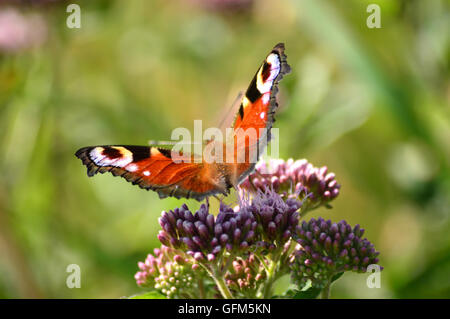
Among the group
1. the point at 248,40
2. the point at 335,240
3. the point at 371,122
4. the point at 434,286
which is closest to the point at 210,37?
the point at 248,40

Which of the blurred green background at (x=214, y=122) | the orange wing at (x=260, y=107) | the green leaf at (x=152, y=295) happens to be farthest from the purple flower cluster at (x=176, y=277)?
the blurred green background at (x=214, y=122)

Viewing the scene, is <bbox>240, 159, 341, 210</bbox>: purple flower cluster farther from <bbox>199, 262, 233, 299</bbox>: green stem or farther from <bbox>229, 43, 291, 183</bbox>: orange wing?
<bbox>199, 262, 233, 299</bbox>: green stem

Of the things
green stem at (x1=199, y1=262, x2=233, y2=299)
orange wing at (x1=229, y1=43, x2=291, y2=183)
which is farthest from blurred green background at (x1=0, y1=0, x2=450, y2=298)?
green stem at (x1=199, y1=262, x2=233, y2=299)

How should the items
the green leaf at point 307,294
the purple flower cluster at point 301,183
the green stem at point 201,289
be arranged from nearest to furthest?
1. the green leaf at point 307,294
2. the green stem at point 201,289
3. the purple flower cluster at point 301,183

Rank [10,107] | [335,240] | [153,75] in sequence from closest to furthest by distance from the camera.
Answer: [335,240] < [10,107] < [153,75]

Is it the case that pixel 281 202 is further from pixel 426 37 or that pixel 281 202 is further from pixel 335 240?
pixel 426 37

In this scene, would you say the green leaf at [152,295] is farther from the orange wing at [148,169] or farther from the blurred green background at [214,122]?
the blurred green background at [214,122]
